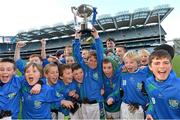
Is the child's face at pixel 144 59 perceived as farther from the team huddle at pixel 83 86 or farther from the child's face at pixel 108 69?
the child's face at pixel 108 69

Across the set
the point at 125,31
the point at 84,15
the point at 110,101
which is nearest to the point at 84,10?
the point at 84,15

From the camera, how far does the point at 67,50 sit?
7559 millimetres

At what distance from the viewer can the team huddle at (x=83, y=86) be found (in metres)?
4.80

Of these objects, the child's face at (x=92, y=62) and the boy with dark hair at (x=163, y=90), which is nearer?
the boy with dark hair at (x=163, y=90)

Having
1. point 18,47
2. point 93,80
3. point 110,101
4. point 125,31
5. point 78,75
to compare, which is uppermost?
point 125,31

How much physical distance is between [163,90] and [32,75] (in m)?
2.08

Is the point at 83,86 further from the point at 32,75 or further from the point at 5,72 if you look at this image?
the point at 5,72

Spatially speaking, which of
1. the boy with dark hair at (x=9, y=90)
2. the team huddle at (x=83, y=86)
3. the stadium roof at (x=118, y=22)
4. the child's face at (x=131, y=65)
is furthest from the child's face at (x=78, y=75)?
the stadium roof at (x=118, y=22)

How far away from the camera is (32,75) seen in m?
4.93

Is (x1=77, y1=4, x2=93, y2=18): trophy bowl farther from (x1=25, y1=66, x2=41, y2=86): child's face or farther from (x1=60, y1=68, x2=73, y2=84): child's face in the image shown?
(x1=25, y1=66, x2=41, y2=86): child's face

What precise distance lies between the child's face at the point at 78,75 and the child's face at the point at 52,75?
0.44 meters

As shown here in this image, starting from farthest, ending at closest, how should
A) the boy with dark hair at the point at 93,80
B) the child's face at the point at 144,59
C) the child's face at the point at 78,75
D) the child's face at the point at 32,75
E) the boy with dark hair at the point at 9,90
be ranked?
1. the child's face at the point at 144,59
2. the child's face at the point at 78,75
3. the boy with dark hair at the point at 93,80
4. the child's face at the point at 32,75
5. the boy with dark hair at the point at 9,90

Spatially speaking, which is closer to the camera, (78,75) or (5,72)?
(5,72)

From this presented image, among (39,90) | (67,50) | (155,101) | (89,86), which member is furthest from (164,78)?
(67,50)
